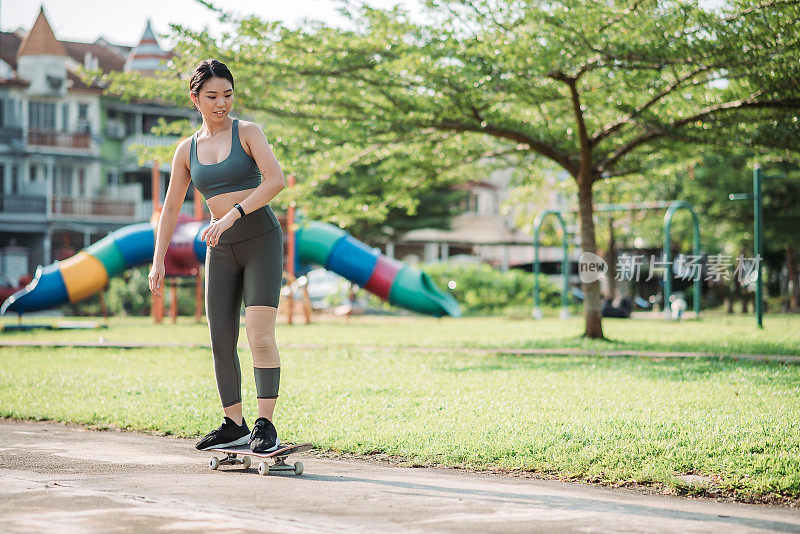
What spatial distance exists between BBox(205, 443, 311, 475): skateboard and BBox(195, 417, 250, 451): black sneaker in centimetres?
6

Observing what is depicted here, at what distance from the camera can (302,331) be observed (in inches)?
845

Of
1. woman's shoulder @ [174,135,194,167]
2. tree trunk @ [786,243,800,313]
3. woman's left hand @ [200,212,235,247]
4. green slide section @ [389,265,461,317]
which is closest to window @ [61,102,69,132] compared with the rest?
green slide section @ [389,265,461,317]

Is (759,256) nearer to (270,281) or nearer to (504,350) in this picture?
(504,350)

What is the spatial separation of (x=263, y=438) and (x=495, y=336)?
13.4 m

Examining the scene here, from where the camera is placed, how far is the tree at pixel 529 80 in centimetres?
1353

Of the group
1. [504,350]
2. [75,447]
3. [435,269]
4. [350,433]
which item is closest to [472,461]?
[350,433]

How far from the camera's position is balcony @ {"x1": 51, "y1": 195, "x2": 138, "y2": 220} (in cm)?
4188

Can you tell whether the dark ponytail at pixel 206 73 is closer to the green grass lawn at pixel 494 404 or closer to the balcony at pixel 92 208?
the green grass lawn at pixel 494 404

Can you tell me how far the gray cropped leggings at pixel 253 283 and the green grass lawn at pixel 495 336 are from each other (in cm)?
936

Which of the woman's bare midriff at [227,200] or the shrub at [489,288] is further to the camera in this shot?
the shrub at [489,288]

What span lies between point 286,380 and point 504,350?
4.48 metres

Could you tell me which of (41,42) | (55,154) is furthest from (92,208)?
(41,42)

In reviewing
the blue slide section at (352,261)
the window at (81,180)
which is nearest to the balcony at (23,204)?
the window at (81,180)

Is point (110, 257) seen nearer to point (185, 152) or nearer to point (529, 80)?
point (529, 80)
